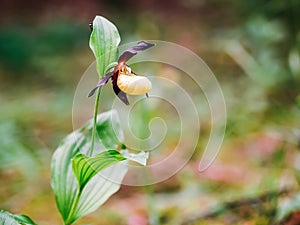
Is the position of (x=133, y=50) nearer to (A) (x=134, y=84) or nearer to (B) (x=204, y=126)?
(A) (x=134, y=84)

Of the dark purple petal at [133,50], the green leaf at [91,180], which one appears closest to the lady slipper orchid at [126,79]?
the dark purple petal at [133,50]

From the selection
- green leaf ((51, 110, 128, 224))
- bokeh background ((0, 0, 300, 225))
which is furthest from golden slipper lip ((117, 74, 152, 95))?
bokeh background ((0, 0, 300, 225))

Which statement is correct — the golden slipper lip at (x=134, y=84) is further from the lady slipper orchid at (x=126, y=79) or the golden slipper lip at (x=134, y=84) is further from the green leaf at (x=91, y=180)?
the green leaf at (x=91, y=180)

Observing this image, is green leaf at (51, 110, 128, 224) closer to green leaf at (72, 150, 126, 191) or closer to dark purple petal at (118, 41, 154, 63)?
green leaf at (72, 150, 126, 191)

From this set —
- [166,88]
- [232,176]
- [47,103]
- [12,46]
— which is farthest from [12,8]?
[232,176]

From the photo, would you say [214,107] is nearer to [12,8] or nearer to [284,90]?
[284,90]

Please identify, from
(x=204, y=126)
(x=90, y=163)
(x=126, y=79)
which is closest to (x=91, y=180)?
(x=90, y=163)
